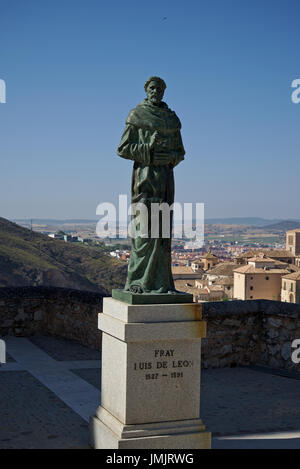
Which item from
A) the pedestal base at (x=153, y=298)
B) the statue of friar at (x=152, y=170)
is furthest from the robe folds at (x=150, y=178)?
the pedestal base at (x=153, y=298)

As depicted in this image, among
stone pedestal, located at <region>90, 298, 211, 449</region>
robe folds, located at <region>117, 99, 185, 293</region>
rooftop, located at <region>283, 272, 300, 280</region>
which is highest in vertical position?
robe folds, located at <region>117, 99, 185, 293</region>

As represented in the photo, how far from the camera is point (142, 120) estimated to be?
5.13 metres

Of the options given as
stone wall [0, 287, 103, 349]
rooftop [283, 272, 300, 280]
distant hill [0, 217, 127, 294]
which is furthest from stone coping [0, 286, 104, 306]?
rooftop [283, 272, 300, 280]

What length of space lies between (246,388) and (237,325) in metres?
1.37

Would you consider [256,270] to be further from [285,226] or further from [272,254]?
[285,226]

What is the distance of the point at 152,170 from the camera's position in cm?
514

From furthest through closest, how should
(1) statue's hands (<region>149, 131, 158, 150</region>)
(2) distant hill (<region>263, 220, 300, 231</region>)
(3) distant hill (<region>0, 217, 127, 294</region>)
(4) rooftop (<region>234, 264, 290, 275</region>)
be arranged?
(2) distant hill (<region>263, 220, 300, 231</region>) < (4) rooftop (<region>234, 264, 290, 275</region>) < (3) distant hill (<region>0, 217, 127, 294</region>) < (1) statue's hands (<region>149, 131, 158, 150</region>)

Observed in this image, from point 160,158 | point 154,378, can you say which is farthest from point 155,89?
point 154,378

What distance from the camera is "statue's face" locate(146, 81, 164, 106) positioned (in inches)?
206

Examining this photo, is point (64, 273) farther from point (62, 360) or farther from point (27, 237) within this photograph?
point (62, 360)

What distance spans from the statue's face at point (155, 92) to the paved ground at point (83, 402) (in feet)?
10.9

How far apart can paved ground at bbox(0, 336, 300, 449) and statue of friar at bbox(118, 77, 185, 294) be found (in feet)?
5.61

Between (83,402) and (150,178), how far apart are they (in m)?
3.12

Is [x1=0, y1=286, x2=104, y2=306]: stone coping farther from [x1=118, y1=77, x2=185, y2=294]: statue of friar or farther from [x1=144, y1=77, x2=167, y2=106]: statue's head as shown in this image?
[x1=144, y1=77, x2=167, y2=106]: statue's head
